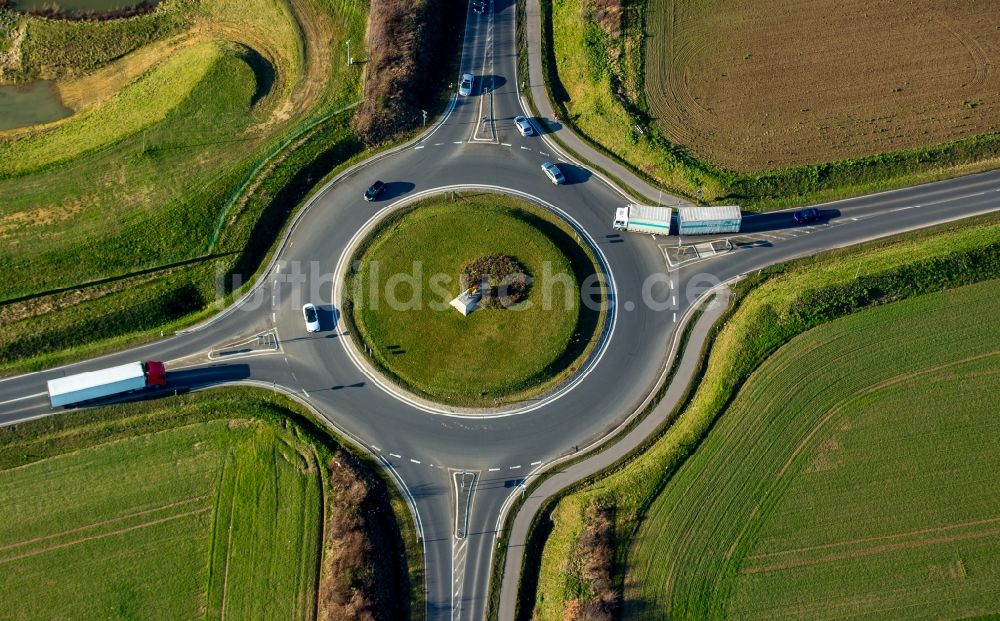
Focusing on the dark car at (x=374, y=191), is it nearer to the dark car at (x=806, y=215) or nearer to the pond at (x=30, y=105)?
the pond at (x=30, y=105)

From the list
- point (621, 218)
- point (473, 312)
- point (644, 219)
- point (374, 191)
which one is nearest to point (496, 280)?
point (473, 312)

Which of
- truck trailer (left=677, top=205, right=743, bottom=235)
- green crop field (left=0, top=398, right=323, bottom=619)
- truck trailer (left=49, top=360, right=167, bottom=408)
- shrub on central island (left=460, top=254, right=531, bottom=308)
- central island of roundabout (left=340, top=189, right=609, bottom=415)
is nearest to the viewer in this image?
green crop field (left=0, top=398, right=323, bottom=619)

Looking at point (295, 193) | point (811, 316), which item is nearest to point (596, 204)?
point (811, 316)

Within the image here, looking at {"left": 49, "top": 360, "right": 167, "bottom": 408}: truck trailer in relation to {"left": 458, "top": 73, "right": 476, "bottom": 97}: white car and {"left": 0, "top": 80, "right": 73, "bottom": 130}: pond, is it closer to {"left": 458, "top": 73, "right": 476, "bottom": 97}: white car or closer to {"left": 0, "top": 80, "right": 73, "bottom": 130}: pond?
{"left": 0, "top": 80, "right": 73, "bottom": 130}: pond

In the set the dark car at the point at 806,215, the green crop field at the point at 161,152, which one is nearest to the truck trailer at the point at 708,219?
the dark car at the point at 806,215

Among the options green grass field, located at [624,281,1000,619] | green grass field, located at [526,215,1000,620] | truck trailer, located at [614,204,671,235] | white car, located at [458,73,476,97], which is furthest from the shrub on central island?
green grass field, located at [624,281,1000,619]
